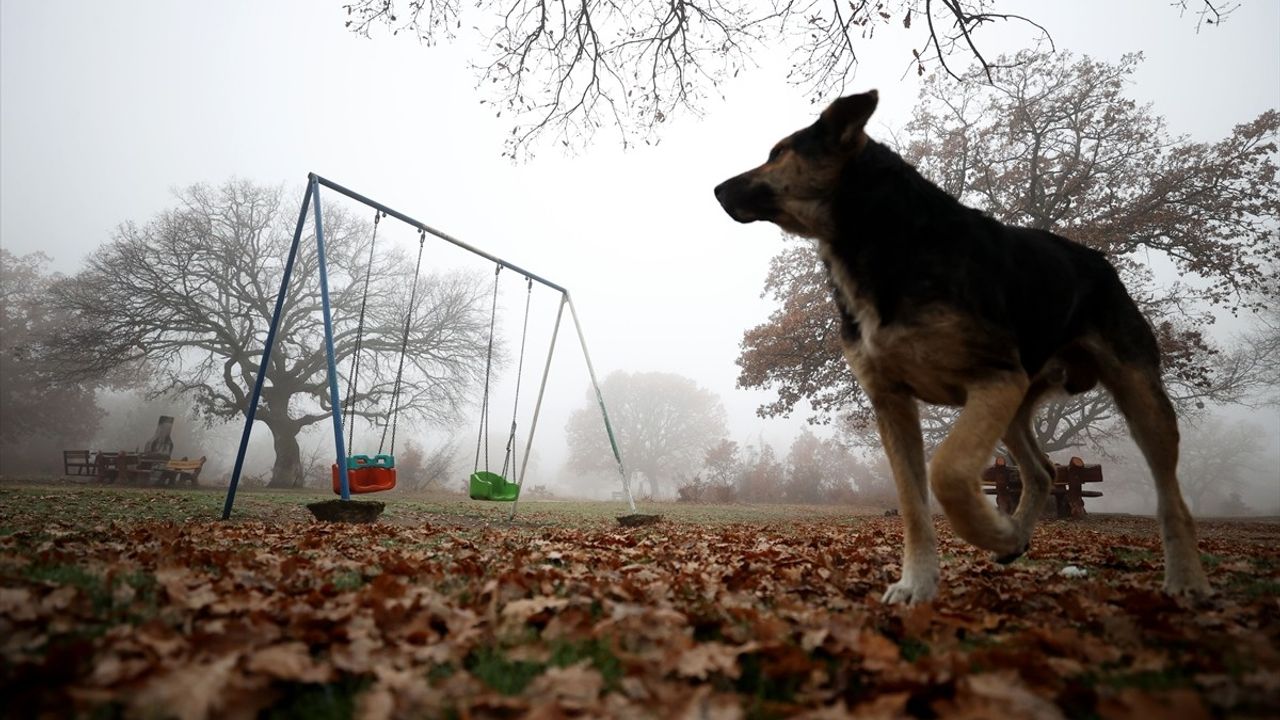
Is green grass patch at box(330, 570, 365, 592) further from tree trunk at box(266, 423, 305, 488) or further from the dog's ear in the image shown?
tree trunk at box(266, 423, 305, 488)

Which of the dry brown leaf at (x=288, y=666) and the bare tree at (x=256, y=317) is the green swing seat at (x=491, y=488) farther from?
the bare tree at (x=256, y=317)

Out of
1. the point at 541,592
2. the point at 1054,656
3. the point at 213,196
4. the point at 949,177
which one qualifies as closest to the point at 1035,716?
the point at 1054,656

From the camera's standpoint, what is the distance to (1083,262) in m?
3.54

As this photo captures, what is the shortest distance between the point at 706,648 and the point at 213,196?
34.7 meters

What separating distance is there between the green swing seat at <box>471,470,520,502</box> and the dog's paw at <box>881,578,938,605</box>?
6993mm

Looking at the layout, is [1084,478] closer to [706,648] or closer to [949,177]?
[949,177]

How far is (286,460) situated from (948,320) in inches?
1267

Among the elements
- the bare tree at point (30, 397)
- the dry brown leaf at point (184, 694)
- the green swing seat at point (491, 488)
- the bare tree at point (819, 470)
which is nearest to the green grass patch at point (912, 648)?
the dry brown leaf at point (184, 694)

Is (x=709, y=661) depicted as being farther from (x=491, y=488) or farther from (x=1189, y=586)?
(x=491, y=488)

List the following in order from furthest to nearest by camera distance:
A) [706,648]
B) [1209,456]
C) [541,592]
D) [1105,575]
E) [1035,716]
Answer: [1209,456]
[1105,575]
[541,592]
[706,648]
[1035,716]

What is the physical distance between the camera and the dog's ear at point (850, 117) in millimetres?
3170

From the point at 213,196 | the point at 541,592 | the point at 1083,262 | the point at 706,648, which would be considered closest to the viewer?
the point at 706,648

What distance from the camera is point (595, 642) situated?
2.10 m

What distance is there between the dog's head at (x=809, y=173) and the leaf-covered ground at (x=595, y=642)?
2.13 m
